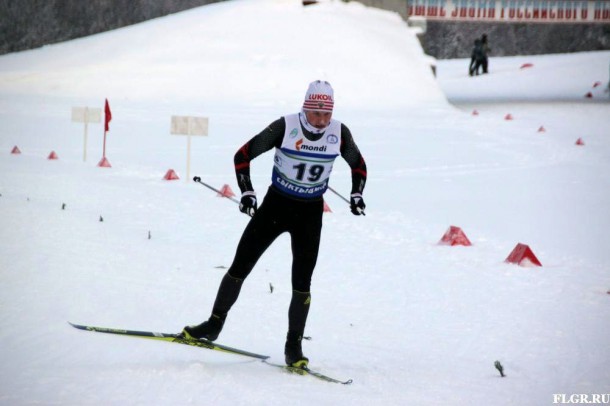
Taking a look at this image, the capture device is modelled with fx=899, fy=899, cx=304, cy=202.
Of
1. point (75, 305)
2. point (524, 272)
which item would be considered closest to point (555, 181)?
point (524, 272)

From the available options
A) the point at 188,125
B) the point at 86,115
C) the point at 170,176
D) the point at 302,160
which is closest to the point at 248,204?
the point at 302,160

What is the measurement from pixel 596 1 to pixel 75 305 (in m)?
35.7

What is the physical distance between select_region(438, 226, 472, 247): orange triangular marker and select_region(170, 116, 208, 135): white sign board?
499cm

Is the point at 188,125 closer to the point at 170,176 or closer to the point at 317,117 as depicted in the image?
the point at 170,176

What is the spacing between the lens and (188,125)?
13789mm

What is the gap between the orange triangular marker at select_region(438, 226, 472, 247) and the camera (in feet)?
33.0

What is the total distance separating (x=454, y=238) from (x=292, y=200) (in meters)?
4.60

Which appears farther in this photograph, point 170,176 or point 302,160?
point 170,176

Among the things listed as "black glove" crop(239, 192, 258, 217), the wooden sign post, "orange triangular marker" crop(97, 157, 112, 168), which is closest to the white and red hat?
"black glove" crop(239, 192, 258, 217)

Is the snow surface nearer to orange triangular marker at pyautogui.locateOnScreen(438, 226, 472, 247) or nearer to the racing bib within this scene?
orange triangular marker at pyautogui.locateOnScreen(438, 226, 472, 247)

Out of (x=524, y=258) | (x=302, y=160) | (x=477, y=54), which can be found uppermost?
(x=477, y=54)

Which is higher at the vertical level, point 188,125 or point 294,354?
point 188,125

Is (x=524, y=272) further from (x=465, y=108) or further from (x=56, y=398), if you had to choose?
(x=465, y=108)

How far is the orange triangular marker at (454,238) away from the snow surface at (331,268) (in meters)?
0.18
